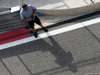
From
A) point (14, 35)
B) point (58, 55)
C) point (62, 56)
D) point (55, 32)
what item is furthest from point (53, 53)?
point (14, 35)

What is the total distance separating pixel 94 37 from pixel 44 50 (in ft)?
7.44

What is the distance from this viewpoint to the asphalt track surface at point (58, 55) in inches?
205

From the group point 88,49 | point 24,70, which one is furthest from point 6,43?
point 88,49

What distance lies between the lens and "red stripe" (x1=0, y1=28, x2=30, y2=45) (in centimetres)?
636

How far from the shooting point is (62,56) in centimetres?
552

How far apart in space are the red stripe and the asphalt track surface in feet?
1.59

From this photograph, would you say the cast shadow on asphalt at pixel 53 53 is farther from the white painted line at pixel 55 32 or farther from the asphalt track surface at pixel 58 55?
the white painted line at pixel 55 32

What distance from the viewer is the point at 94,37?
5.85 metres

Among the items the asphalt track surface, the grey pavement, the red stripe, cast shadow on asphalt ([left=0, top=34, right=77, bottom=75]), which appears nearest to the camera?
the asphalt track surface

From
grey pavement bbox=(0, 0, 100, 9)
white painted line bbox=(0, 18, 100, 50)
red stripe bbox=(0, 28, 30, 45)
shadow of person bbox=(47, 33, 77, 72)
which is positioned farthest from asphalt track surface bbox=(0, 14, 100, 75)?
grey pavement bbox=(0, 0, 100, 9)

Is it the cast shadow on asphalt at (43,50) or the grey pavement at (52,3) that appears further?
the grey pavement at (52,3)

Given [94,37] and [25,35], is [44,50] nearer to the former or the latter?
[25,35]

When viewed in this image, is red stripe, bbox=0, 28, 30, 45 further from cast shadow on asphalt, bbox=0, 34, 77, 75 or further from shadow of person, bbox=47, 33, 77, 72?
shadow of person, bbox=47, 33, 77, 72

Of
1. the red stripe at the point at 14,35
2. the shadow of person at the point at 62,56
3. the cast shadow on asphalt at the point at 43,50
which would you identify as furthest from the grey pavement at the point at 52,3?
the shadow of person at the point at 62,56
